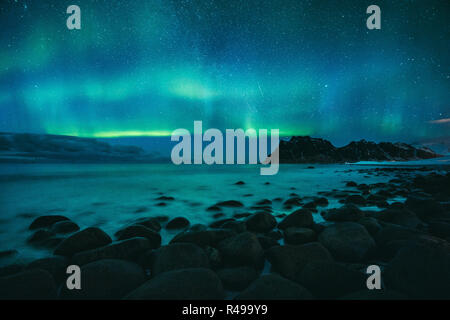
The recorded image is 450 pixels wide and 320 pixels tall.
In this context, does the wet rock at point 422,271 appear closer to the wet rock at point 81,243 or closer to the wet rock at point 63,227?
the wet rock at point 81,243

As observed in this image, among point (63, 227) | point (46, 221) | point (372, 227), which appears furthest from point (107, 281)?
point (372, 227)

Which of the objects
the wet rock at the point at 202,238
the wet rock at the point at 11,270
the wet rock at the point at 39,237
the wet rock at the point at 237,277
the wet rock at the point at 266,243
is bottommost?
the wet rock at the point at 39,237

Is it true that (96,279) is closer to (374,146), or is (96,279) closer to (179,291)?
(179,291)

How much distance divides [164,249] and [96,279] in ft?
2.19

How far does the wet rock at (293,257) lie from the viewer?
2.22 meters

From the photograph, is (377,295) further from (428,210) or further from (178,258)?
(428,210)

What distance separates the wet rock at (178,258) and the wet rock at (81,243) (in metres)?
Answer: 1.10

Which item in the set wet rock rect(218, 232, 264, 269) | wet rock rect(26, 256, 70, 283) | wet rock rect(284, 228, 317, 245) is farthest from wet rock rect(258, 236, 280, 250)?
wet rock rect(26, 256, 70, 283)

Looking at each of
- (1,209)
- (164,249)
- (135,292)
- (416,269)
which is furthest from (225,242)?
(1,209)

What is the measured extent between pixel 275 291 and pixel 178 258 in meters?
1.09

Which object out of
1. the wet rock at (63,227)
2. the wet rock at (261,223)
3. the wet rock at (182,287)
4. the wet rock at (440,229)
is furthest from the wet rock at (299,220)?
the wet rock at (63,227)
